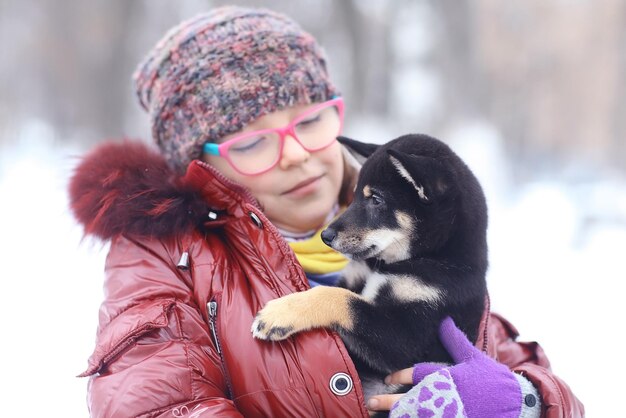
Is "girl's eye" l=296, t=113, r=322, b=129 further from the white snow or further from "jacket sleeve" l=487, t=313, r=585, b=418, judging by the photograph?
"jacket sleeve" l=487, t=313, r=585, b=418

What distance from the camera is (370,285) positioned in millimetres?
2156

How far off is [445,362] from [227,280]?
0.76m

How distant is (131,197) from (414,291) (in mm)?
1029

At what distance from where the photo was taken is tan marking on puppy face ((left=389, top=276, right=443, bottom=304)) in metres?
2.01

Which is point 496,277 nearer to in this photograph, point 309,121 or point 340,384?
point 309,121

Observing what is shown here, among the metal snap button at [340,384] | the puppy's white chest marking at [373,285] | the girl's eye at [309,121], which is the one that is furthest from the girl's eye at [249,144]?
the metal snap button at [340,384]

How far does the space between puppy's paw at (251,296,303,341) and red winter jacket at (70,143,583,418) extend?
5cm

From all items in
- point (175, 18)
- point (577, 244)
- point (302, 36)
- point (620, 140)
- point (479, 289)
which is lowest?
point (577, 244)

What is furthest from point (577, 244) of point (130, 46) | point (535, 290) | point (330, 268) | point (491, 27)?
point (130, 46)

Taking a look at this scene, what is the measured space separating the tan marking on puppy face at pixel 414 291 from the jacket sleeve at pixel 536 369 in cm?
35

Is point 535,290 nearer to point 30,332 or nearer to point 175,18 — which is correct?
point 30,332

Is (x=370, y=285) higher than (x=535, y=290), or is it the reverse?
(x=370, y=285)

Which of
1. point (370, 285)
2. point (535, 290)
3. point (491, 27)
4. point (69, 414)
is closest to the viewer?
point (370, 285)

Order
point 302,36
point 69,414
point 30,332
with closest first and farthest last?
1. point 302,36
2. point 69,414
3. point 30,332
